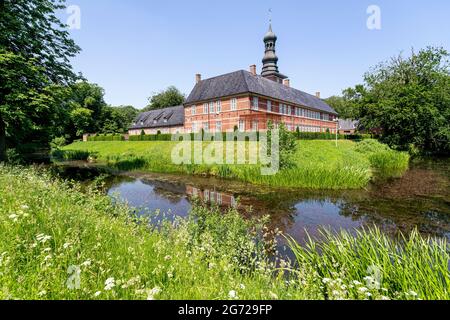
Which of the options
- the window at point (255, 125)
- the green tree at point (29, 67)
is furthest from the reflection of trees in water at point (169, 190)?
the window at point (255, 125)

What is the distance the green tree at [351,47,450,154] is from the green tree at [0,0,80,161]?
31155mm

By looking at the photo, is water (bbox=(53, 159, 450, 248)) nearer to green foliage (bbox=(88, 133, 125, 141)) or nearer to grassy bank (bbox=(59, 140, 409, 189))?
grassy bank (bbox=(59, 140, 409, 189))

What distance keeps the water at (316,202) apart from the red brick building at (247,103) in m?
15.2

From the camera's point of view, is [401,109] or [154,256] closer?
[154,256]

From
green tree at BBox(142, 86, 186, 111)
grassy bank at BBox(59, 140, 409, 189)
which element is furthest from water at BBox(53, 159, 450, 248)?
green tree at BBox(142, 86, 186, 111)

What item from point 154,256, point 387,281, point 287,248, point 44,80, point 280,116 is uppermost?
point 280,116

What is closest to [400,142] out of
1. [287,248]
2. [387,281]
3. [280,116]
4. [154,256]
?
[280,116]

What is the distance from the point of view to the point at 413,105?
25.9 meters

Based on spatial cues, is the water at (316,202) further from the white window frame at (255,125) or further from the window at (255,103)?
the window at (255,103)

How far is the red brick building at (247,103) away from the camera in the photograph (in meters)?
29.5

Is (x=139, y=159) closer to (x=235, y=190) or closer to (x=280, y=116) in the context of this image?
(x=235, y=190)

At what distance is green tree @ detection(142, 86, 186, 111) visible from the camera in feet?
220
